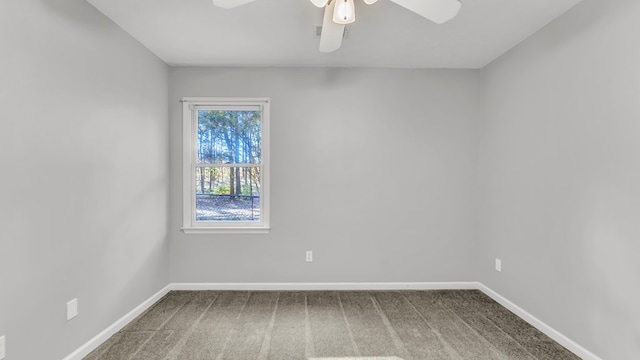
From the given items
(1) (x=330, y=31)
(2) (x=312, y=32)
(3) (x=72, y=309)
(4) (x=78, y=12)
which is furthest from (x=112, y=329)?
(2) (x=312, y=32)

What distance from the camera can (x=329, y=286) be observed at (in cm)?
382

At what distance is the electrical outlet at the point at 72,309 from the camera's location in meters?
2.26

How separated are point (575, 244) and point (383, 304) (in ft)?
5.53

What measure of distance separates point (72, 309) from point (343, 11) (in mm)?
2552

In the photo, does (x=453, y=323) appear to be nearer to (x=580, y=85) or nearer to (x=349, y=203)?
(x=349, y=203)

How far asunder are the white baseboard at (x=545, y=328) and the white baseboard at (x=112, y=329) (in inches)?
134

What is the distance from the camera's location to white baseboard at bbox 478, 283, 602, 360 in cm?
237

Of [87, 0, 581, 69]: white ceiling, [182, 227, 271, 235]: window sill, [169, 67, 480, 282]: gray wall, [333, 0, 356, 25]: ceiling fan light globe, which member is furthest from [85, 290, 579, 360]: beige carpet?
[87, 0, 581, 69]: white ceiling

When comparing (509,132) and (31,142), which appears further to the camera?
(509,132)

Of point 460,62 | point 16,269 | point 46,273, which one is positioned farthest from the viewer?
point 460,62

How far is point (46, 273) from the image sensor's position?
2072 millimetres

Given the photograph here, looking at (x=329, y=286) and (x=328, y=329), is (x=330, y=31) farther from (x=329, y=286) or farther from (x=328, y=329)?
(x=329, y=286)

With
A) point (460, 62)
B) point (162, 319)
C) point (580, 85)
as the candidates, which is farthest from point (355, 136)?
point (162, 319)

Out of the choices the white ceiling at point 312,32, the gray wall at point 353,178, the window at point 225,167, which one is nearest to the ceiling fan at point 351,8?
the white ceiling at point 312,32
